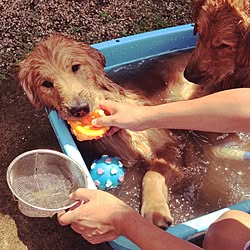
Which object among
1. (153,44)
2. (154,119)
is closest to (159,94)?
(153,44)

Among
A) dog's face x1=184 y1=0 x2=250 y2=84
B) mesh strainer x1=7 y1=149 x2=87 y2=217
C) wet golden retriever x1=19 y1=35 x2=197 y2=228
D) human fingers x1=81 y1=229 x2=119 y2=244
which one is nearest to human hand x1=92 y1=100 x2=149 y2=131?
wet golden retriever x1=19 y1=35 x2=197 y2=228

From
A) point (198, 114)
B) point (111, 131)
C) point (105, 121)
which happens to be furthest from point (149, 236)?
point (111, 131)

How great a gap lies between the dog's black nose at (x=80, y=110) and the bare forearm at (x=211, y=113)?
39 cm

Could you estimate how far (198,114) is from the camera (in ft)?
7.08

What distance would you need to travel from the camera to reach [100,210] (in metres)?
2.07

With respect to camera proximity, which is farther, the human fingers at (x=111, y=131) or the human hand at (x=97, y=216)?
the human fingers at (x=111, y=131)

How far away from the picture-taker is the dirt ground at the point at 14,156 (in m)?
2.88

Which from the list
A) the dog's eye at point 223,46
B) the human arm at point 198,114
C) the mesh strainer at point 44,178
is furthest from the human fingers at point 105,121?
the dog's eye at point 223,46

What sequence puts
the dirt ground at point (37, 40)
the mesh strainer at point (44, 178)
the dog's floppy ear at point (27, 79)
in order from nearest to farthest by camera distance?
the mesh strainer at point (44, 178)
the dog's floppy ear at point (27, 79)
the dirt ground at point (37, 40)

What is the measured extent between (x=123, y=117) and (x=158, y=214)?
0.53 metres

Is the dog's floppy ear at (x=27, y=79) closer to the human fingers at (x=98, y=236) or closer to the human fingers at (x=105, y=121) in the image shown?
the human fingers at (x=105, y=121)

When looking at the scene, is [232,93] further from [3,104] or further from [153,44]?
[3,104]

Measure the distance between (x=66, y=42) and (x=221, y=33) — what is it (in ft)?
2.69

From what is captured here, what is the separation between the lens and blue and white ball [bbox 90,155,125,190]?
279 centimetres
